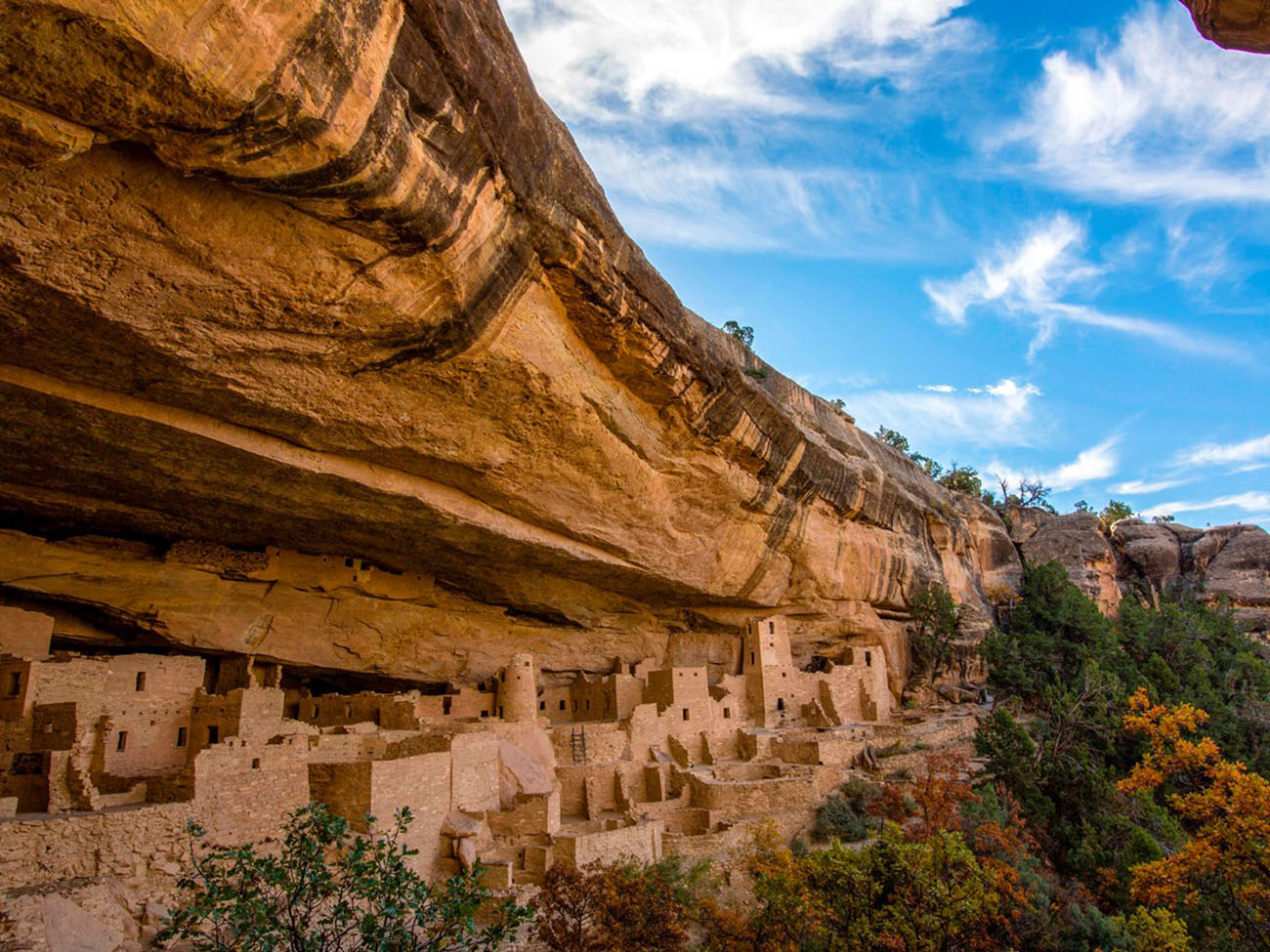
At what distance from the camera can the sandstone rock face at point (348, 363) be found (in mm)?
6848

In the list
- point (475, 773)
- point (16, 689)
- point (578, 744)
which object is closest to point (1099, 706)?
point (578, 744)

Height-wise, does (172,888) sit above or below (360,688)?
below

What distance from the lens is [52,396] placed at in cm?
987

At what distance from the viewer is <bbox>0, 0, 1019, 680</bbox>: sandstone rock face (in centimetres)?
685

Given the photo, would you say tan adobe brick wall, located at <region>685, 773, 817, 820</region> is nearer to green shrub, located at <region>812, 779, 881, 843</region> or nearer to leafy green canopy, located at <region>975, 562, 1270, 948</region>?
green shrub, located at <region>812, 779, 881, 843</region>

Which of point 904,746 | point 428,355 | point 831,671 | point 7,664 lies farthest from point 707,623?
point 7,664

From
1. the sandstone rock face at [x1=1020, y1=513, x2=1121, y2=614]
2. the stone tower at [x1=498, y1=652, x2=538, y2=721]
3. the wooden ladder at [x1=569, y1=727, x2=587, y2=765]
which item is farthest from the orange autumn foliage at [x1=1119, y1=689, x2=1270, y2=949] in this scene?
the sandstone rock face at [x1=1020, y1=513, x2=1121, y2=614]

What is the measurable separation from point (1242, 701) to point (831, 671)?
1487 centimetres

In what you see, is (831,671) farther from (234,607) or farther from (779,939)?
(234,607)

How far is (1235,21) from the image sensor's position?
3801 millimetres

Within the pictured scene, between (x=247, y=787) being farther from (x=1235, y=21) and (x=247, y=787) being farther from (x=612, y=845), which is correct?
(x=1235, y=21)

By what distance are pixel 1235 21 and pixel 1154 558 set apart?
42598mm

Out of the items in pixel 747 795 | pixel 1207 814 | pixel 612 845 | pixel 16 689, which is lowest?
pixel 612 845

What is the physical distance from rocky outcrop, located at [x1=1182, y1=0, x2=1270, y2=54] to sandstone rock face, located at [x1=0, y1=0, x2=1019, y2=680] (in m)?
5.74
